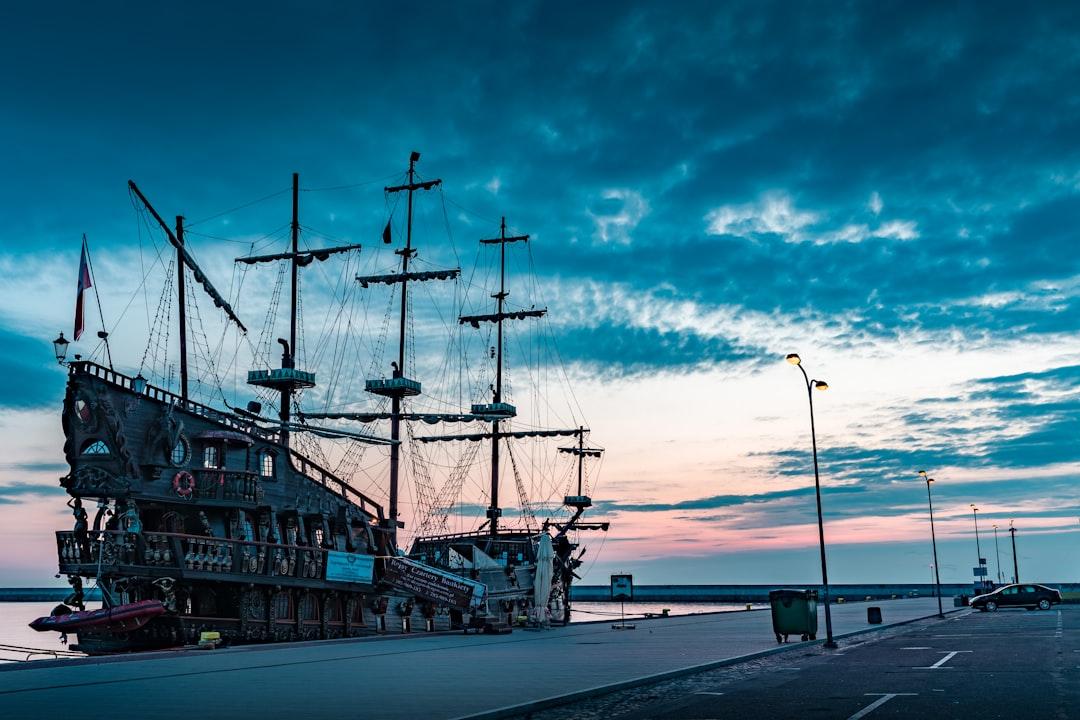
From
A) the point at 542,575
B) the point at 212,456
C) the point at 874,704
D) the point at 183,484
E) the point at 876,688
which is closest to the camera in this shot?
the point at 874,704

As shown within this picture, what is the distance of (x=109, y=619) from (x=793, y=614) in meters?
20.8

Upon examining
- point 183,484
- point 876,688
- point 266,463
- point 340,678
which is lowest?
point 876,688

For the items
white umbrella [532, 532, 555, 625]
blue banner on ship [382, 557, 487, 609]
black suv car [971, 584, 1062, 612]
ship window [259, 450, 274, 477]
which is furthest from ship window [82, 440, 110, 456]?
black suv car [971, 584, 1062, 612]

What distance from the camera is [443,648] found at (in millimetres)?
25656

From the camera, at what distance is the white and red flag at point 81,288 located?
101 feet

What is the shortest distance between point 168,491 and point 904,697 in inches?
1033

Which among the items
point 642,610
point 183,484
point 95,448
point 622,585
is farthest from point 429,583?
point 642,610

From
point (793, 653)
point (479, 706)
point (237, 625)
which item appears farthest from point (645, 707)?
point (237, 625)

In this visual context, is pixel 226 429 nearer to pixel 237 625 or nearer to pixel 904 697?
pixel 237 625

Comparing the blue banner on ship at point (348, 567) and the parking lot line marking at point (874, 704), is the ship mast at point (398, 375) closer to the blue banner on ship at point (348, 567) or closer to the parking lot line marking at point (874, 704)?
the blue banner on ship at point (348, 567)

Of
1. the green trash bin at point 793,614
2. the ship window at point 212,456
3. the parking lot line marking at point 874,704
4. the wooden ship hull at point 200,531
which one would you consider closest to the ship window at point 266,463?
the wooden ship hull at point 200,531

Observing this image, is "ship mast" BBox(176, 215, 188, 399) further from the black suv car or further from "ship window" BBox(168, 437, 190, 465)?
the black suv car

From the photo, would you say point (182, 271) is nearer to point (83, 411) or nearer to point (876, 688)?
point (83, 411)

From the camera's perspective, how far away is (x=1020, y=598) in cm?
5762
